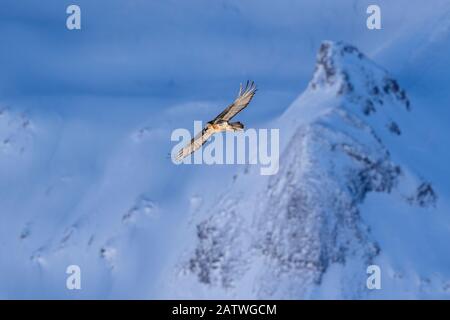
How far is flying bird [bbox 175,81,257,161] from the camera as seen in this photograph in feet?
207

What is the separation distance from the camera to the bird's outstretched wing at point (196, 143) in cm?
6367

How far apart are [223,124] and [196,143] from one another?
47.5 inches

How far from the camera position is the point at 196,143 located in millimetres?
64812

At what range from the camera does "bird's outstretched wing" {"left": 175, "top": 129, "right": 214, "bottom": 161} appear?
63666 millimetres

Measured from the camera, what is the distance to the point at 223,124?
2547 inches

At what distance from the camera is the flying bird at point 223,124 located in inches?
2483
